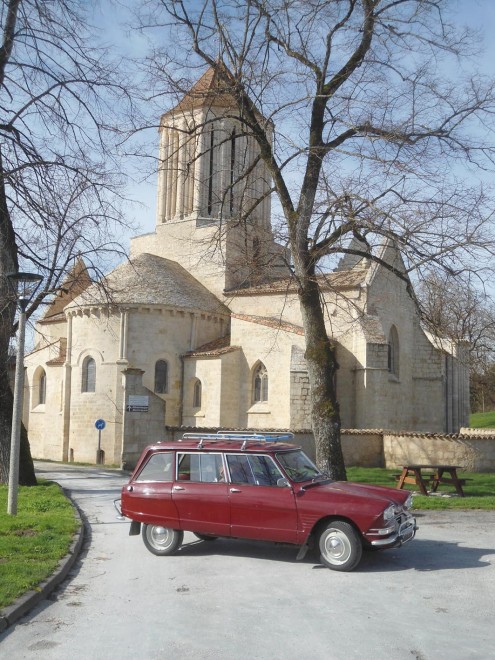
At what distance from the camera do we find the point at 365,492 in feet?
28.9

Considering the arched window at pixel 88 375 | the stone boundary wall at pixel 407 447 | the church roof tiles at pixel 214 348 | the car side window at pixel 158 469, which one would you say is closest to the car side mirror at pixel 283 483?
the car side window at pixel 158 469

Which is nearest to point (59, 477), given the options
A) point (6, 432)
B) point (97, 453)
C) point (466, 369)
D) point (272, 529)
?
point (6, 432)

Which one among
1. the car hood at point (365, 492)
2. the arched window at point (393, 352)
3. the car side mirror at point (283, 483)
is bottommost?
the car hood at point (365, 492)

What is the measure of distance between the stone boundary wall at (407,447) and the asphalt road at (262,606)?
41.2 feet

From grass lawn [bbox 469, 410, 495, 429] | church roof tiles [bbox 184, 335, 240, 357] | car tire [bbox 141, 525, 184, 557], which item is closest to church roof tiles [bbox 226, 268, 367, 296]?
church roof tiles [bbox 184, 335, 240, 357]

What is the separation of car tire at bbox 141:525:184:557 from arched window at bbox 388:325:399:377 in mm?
22600

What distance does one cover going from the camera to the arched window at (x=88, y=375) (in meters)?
30.5

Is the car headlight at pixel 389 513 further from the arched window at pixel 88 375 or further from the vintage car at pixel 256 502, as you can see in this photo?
the arched window at pixel 88 375

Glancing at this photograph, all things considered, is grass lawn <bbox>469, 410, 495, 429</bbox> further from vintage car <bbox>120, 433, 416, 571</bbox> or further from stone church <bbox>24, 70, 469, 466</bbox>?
vintage car <bbox>120, 433, 416, 571</bbox>

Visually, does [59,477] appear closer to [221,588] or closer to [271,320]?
[271,320]

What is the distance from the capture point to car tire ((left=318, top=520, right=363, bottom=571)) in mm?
8258

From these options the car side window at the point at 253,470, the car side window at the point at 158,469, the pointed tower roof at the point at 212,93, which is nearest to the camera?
the car side window at the point at 253,470

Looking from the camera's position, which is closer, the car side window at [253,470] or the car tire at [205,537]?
the car side window at [253,470]

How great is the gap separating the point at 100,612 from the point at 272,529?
267 cm
